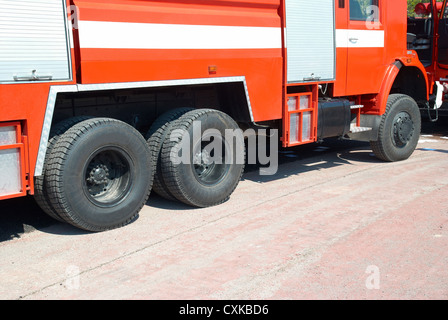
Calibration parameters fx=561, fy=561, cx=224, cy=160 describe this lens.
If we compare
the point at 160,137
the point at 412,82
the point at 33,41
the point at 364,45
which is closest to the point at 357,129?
the point at 364,45

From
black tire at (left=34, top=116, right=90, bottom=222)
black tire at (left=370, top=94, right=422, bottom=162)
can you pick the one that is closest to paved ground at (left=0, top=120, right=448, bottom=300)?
black tire at (left=34, top=116, right=90, bottom=222)

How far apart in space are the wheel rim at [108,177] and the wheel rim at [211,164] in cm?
87

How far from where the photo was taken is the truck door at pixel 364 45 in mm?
7379

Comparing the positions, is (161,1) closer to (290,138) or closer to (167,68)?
(167,68)

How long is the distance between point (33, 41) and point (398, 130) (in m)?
5.55

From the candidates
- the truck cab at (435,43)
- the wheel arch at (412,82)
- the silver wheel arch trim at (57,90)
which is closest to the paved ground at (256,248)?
the silver wheel arch trim at (57,90)

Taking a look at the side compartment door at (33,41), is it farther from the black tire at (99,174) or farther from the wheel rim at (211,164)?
the wheel rim at (211,164)

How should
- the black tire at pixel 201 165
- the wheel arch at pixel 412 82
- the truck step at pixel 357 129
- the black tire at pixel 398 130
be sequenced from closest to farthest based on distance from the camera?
the black tire at pixel 201 165 → the truck step at pixel 357 129 → the black tire at pixel 398 130 → the wheel arch at pixel 412 82

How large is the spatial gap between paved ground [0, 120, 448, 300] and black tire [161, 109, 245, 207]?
0.17 m

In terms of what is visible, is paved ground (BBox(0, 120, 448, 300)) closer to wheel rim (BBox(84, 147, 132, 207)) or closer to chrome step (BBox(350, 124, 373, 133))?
wheel rim (BBox(84, 147, 132, 207))
